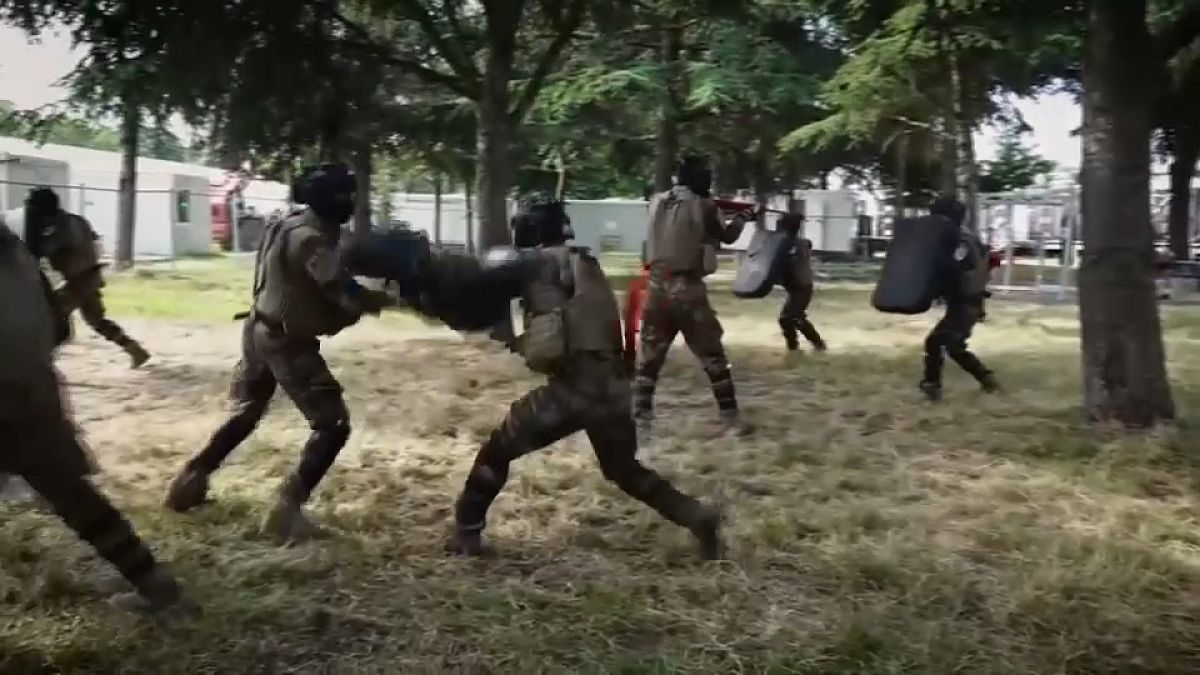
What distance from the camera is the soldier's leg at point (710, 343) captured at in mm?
7633

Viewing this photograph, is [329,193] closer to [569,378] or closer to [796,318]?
[569,378]

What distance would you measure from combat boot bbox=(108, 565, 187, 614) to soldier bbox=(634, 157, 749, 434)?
3.98m

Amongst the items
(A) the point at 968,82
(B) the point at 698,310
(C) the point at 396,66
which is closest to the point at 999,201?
(A) the point at 968,82

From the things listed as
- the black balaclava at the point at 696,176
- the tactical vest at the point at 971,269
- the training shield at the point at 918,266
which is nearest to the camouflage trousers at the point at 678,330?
the black balaclava at the point at 696,176

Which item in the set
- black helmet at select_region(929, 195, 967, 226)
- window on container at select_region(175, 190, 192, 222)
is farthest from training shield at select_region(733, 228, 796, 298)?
window on container at select_region(175, 190, 192, 222)

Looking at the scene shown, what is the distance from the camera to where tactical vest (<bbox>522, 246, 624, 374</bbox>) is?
4492 millimetres

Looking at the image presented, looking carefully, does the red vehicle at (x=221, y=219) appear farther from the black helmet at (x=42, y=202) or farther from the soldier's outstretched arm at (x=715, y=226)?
the soldier's outstretched arm at (x=715, y=226)

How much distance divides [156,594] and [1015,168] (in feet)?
147

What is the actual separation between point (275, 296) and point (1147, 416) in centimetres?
531

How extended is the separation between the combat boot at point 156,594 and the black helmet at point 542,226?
68.5 inches

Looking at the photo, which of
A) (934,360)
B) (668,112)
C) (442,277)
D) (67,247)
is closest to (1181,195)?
(668,112)

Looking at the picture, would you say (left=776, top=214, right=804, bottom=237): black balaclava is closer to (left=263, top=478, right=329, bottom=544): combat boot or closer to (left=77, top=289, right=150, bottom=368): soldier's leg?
(left=77, top=289, right=150, bottom=368): soldier's leg

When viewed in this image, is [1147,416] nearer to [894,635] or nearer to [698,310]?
[698,310]

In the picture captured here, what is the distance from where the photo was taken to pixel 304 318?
507 cm
